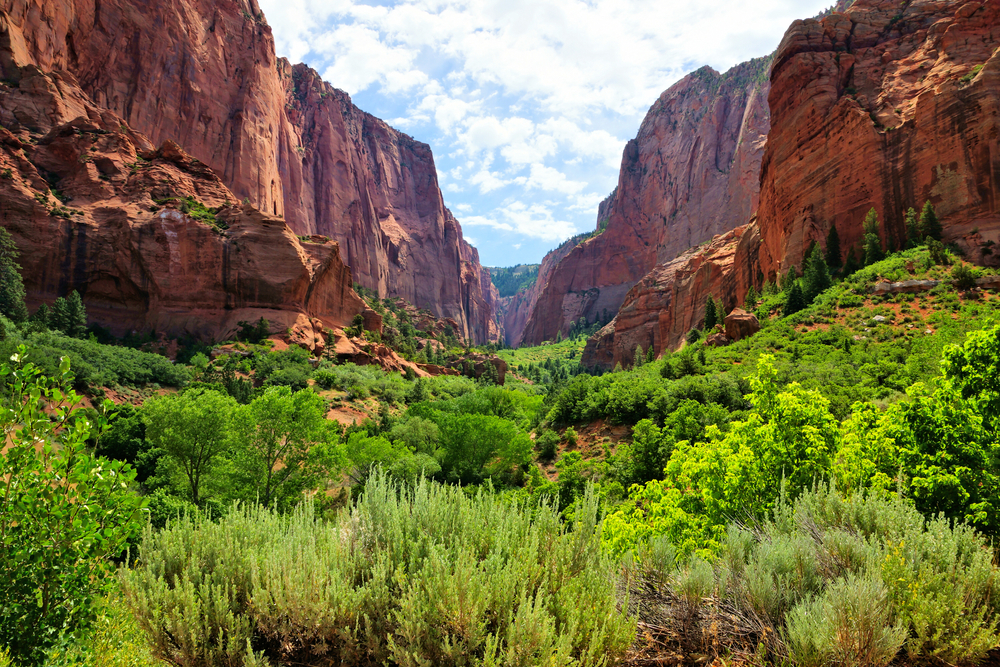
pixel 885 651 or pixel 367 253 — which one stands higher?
pixel 367 253

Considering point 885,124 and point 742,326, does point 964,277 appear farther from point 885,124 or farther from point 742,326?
point 885,124

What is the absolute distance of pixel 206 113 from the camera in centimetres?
6569

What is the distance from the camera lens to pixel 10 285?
35594 millimetres

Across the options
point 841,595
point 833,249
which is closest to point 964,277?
point 833,249

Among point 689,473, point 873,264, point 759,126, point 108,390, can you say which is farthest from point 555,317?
point 689,473

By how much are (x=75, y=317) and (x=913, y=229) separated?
211 ft

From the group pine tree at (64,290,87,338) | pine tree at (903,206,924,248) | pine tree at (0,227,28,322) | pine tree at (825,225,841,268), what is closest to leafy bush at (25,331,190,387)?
pine tree at (64,290,87,338)

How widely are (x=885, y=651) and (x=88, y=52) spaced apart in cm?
7866

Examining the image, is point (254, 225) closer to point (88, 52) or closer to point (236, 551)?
point (88, 52)

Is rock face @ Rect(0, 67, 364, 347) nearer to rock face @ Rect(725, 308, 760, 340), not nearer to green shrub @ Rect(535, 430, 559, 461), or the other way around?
green shrub @ Rect(535, 430, 559, 461)

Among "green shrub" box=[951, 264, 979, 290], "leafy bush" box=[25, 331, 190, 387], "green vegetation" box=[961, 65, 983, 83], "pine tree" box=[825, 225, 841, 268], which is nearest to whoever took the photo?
"green shrub" box=[951, 264, 979, 290]

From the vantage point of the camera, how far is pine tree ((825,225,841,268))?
Result: 122 feet

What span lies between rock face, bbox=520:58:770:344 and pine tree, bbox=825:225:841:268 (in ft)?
210

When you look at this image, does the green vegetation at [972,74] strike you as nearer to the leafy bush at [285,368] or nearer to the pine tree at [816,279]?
the pine tree at [816,279]
